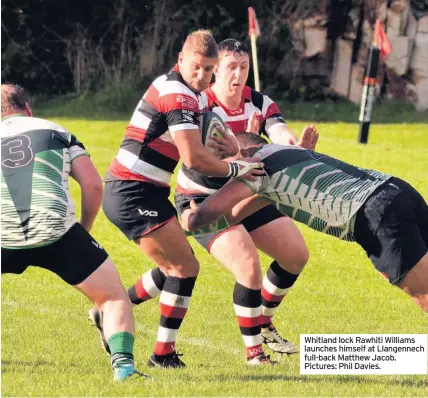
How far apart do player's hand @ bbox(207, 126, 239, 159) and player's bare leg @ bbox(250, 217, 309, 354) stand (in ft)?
3.72

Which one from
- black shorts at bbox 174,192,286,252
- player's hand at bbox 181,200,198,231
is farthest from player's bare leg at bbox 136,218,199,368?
player's hand at bbox 181,200,198,231

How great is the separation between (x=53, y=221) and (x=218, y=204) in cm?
105

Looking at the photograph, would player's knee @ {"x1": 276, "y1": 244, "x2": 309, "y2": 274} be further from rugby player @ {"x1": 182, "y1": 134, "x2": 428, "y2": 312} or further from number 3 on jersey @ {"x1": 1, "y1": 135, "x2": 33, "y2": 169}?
number 3 on jersey @ {"x1": 1, "y1": 135, "x2": 33, "y2": 169}

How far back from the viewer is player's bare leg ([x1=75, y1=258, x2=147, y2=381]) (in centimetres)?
649

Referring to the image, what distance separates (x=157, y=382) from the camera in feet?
21.4

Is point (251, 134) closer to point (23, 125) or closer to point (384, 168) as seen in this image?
point (23, 125)

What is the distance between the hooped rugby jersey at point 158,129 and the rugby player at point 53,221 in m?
0.81

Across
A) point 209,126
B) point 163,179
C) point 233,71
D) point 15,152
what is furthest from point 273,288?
point 15,152

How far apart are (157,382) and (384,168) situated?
13.2 m

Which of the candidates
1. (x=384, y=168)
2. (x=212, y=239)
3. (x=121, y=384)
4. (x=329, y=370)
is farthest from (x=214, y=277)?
(x=384, y=168)

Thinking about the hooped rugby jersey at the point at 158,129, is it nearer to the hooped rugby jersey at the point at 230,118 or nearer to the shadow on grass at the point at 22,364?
the hooped rugby jersey at the point at 230,118

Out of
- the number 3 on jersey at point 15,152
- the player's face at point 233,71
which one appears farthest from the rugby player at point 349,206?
the player's face at point 233,71

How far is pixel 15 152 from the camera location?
6449mm

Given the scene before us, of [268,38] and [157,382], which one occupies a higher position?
[157,382]
